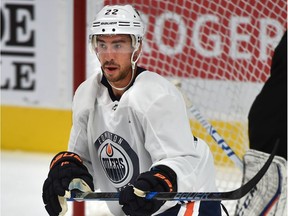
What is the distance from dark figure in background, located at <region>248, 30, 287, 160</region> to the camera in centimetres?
261

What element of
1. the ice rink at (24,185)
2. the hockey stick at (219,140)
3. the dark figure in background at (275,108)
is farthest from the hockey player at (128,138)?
the ice rink at (24,185)

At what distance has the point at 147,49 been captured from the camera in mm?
3250

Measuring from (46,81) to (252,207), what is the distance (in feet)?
5.30

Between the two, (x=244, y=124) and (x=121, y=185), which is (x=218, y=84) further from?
(x=121, y=185)

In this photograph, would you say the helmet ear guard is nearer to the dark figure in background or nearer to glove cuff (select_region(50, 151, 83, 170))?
glove cuff (select_region(50, 151, 83, 170))

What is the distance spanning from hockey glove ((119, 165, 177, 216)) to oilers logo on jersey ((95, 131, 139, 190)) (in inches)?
6.9

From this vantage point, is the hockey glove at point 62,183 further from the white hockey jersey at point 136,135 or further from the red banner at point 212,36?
the red banner at point 212,36

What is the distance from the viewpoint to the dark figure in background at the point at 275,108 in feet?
8.57

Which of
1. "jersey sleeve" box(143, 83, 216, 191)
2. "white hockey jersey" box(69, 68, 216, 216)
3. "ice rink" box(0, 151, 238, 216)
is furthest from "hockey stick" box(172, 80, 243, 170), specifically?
"jersey sleeve" box(143, 83, 216, 191)

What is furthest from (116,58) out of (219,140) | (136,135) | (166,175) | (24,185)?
(24,185)

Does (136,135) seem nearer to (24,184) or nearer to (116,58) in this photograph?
(116,58)

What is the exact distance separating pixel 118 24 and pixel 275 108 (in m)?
0.84

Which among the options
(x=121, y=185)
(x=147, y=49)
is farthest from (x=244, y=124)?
(x=121, y=185)

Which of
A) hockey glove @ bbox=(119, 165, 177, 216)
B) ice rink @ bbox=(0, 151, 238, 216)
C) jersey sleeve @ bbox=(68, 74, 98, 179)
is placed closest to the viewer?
hockey glove @ bbox=(119, 165, 177, 216)
